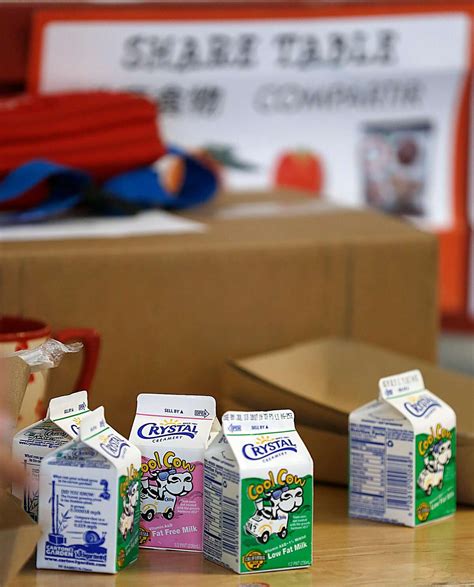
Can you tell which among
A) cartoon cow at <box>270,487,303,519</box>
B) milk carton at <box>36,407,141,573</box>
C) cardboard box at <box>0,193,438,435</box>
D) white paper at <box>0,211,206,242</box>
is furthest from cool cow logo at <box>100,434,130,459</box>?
white paper at <box>0,211,206,242</box>

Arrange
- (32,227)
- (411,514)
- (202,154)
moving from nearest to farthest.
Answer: (411,514)
(32,227)
(202,154)

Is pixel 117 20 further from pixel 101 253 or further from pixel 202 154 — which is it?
pixel 101 253

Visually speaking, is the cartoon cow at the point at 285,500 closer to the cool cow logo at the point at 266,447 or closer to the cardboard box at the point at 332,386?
the cool cow logo at the point at 266,447

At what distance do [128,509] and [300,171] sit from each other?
131cm

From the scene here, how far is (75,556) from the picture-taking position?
2.42ft

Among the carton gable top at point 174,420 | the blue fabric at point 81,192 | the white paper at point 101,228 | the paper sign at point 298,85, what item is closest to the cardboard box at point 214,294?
the white paper at point 101,228

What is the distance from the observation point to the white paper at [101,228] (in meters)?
1.23

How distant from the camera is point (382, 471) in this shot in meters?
0.84

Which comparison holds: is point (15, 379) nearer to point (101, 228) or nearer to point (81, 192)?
point (101, 228)

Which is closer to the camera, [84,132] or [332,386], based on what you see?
[332,386]

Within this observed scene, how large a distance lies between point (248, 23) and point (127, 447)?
1.20 m

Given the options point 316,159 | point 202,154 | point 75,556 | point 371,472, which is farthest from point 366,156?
point 75,556

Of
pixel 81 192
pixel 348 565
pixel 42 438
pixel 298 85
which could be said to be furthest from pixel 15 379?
pixel 298 85

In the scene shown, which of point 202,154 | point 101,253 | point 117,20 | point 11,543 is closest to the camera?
point 11,543
